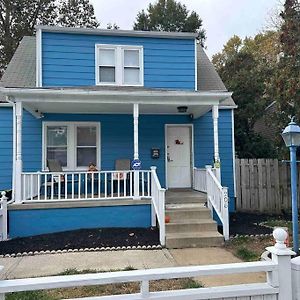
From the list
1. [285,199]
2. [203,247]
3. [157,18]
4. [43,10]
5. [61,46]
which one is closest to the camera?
[203,247]

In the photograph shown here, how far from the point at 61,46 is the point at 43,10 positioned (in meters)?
12.6

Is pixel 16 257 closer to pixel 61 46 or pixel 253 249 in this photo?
pixel 253 249

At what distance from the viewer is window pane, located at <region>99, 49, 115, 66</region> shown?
10984mm

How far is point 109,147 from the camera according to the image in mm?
11141

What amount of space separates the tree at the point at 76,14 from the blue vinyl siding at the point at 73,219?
1726 cm

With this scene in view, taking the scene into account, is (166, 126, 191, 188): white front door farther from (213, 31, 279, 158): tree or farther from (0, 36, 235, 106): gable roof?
(213, 31, 279, 158): tree

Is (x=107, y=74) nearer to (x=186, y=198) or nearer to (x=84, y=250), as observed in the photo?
(x=186, y=198)

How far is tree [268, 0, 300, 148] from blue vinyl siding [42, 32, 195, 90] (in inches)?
116

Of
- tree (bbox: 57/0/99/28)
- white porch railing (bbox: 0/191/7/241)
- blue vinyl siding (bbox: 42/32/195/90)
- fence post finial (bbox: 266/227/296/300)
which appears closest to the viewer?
fence post finial (bbox: 266/227/296/300)

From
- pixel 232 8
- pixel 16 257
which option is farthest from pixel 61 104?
pixel 232 8

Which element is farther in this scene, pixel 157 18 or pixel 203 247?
pixel 157 18

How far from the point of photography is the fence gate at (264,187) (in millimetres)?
11680

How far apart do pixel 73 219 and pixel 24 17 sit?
16461 millimetres

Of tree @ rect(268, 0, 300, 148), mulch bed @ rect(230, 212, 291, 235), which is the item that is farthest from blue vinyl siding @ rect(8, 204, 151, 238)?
tree @ rect(268, 0, 300, 148)
